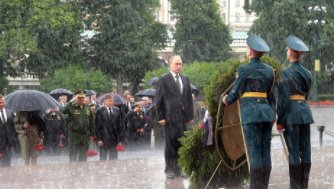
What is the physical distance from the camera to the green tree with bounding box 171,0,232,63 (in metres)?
67.4

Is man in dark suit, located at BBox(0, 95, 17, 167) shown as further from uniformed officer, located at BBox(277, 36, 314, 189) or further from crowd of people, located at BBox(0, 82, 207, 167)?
uniformed officer, located at BBox(277, 36, 314, 189)

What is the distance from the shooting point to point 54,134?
64.7 feet

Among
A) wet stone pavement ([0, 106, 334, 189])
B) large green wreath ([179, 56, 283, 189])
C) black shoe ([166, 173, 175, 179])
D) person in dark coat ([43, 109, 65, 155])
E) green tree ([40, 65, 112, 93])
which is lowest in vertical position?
green tree ([40, 65, 112, 93])

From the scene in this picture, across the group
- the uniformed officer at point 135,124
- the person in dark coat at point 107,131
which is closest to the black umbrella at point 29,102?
the person in dark coat at point 107,131

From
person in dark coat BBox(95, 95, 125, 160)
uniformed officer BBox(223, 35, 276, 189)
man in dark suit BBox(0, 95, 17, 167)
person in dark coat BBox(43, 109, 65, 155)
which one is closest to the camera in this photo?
uniformed officer BBox(223, 35, 276, 189)

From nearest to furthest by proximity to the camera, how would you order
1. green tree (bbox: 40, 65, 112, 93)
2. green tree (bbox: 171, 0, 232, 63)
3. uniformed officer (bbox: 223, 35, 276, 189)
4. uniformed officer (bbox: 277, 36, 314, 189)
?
uniformed officer (bbox: 223, 35, 276, 189) → uniformed officer (bbox: 277, 36, 314, 189) → green tree (bbox: 40, 65, 112, 93) → green tree (bbox: 171, 0, 232, 63)

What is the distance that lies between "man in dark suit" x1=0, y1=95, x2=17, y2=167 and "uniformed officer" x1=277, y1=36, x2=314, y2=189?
673 cm

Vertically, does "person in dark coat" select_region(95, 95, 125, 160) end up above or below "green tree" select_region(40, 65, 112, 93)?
above

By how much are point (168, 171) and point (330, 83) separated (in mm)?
54454

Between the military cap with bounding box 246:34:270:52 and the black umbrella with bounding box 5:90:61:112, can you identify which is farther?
the black umbrella with bounding box 5:90:61:112

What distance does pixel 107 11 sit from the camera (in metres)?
53.8

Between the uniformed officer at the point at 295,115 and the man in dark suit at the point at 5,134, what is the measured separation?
22.1 ft

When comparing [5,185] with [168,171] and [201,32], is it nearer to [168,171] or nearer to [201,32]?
[168,171]

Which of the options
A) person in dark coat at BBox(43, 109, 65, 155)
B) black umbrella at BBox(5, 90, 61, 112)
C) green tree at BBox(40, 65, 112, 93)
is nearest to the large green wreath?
black umbrella at BBox(5, 90, 61, 112)
